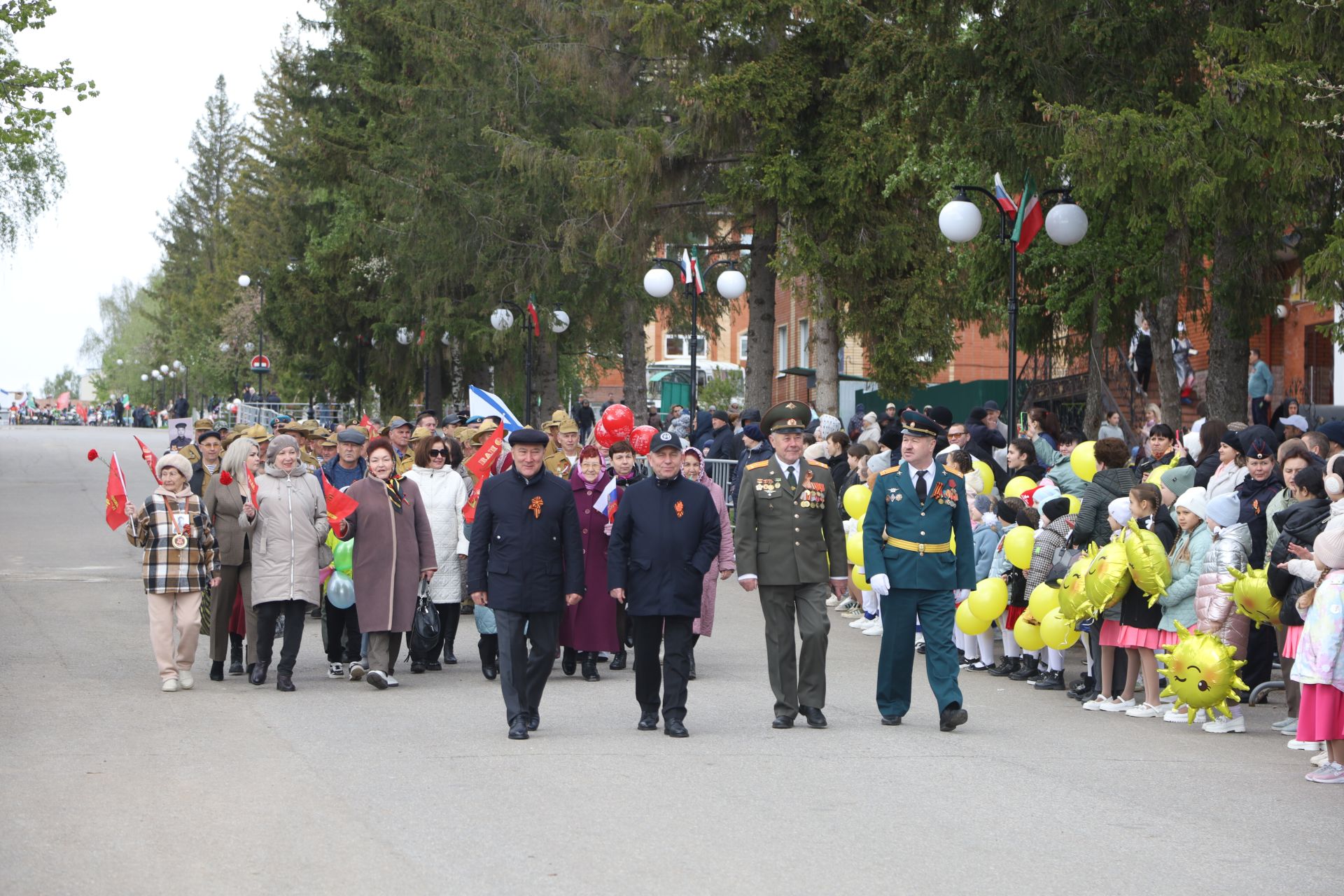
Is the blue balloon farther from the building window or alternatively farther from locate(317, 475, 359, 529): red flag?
the building window

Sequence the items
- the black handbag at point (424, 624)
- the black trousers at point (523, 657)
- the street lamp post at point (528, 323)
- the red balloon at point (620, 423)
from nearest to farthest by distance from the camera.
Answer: the black trousers at point (523, 657)
the black handbag at point (424, 624)
the red balloon at point (620, 423)
the street lamp post at point (528, 323)

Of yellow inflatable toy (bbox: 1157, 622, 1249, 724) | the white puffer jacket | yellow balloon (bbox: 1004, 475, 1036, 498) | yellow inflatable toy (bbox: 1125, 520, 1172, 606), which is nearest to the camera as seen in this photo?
yellow inflatable toy (bbox: 1157, 622, 1249, 724)

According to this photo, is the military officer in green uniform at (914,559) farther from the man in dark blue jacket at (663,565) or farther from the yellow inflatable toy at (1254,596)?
the yellow inflatable toy at (1254,596)

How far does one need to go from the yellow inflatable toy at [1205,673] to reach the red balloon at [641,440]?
450 cm

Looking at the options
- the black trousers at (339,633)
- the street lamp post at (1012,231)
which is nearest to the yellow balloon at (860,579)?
the street lamp post at (1012,231)

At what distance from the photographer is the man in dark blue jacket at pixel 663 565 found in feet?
32.1

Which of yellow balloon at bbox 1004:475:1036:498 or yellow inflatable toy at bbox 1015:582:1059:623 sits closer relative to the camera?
yellow inflatable toy at bbox 1015:582:1059:623

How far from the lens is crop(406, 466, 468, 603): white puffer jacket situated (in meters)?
12.4

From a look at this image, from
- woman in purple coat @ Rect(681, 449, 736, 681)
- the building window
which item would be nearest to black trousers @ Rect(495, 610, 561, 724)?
woman in purple coat @ Rect(681, 449, 736, 681)

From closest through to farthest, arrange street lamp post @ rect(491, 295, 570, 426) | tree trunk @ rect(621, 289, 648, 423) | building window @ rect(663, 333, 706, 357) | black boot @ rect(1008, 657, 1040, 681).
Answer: black boot @ rect(1008, 657, 1040, 681), street lamp post @ rect(491, 295, 570, 426), tree trunk @ rect(621, 289, 648, 423), building window @ rect(663, 333, 706, 357)

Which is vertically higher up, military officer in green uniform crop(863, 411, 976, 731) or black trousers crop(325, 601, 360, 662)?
military officer in green uniform crop(863, 411, 976, 731)

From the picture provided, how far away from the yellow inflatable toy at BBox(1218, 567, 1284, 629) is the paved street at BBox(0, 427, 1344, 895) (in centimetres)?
79

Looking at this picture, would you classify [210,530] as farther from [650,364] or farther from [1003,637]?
[650,364]

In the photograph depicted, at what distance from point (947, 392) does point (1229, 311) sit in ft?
55.0
